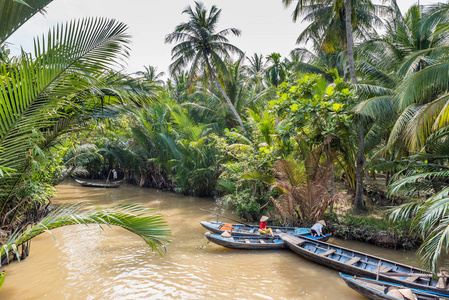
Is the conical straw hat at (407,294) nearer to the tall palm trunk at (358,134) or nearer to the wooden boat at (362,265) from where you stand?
the wooden boat at (362,265)

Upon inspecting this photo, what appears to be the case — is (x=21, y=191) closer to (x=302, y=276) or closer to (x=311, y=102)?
(x=302, y=276)

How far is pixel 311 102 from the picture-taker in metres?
9.01

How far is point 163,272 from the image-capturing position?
22.0 ft

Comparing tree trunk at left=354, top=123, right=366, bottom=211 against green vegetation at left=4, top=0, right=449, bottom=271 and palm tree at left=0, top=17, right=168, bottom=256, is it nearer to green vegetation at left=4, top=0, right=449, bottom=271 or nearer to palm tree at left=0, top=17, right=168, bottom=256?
green vegetation at left=4, top=0, right=449, bottom=271

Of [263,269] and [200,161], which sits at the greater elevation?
[200,161]

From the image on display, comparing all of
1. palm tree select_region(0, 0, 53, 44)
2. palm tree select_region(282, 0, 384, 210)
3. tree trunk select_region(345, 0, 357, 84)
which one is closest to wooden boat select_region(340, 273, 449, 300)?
palm tree select_region(282, 0, 384, 210)

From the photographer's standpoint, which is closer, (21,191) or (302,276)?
(21,191)

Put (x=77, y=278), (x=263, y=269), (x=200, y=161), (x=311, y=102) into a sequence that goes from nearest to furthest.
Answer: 1. (x=77, y=278)
2. (x=263, y=269)
3. (x=311, y=102)
4. (x=200, y=161)

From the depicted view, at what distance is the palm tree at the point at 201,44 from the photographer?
15.9 metres

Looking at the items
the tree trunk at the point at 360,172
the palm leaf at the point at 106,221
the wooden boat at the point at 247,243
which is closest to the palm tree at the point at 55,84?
the palm leaf at the point at 106,221

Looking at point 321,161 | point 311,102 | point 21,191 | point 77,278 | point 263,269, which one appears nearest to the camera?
point 21,191

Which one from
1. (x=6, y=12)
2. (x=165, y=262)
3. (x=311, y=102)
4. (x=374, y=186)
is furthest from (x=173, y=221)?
(x=6, y=12)

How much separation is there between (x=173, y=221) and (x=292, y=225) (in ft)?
16.6

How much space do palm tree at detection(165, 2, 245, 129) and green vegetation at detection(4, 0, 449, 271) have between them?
0.08 meters
